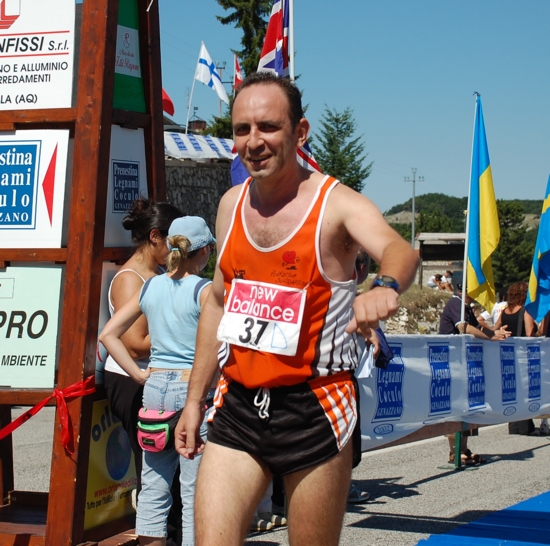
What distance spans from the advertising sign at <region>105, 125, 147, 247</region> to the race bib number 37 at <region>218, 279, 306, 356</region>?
2.14 metres

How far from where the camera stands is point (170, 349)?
15.3 ft

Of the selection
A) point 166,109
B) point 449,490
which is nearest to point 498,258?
point 166,109

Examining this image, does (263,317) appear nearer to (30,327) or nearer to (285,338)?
(285,338)

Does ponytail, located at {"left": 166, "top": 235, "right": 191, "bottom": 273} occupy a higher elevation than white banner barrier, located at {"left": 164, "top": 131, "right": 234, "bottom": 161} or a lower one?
lower

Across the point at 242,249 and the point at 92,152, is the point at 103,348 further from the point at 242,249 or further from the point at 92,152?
the point at 242,249

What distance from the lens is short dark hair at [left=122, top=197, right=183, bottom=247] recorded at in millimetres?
5152

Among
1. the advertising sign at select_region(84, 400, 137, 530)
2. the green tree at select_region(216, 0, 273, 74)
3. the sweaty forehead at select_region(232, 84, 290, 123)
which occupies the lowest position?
the advertising sign at select_region(84, 400, 137, 530)

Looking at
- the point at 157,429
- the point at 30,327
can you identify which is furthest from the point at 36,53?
the point at 157,429

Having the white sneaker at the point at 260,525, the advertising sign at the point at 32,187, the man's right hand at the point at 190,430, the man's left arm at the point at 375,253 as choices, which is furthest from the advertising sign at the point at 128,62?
the white sneaker at the point at 260,525

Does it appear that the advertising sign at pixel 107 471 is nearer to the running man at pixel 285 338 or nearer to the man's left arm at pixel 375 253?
the running man at pixel 285 338

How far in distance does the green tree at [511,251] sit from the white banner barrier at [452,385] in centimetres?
6640

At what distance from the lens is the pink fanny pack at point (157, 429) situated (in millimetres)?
4535

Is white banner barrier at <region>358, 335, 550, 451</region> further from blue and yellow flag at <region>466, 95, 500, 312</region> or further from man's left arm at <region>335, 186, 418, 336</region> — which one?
man's left arm at <region>335, 186, 418, 336</region>

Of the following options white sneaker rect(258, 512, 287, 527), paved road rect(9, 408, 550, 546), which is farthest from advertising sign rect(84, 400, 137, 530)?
white sneaker rect(258, 512, 287, 527)
